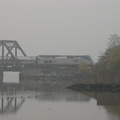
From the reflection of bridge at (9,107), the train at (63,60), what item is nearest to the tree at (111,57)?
the reflection of bridge at (9,107)

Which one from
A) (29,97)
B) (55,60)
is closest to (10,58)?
(55,60)

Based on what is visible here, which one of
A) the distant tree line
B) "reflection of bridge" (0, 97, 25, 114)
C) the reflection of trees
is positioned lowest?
"reflection of bridge" (0, 97, 25, 114)

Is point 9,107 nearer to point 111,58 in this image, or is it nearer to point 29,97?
point 29,97

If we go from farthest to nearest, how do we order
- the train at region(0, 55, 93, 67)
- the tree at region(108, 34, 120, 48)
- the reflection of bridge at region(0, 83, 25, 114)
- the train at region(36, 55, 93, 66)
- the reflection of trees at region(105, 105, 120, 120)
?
the train at region(0, 55, 93, 67)
the train at region(36, 55, 93, 66)
the tree at region(108, 34, 120, 48)
the reflection of bridge at region(0, 83, 25, 114)
the reflection of trees at region(105, 105, 120, 120)

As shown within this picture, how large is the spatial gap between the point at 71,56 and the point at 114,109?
4069 inches

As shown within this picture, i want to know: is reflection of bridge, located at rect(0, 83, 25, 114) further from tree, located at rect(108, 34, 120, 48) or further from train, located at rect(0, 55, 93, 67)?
train, located at rect(0, 55, 93, 67)

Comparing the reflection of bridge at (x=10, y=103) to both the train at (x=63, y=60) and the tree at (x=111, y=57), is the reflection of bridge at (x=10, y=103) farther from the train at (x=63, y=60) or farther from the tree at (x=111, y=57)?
the train at (x=63, y=60)

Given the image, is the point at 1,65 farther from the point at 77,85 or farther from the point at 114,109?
the point at 114,109

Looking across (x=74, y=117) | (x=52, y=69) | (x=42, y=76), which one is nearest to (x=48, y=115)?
(x=74, y=117)

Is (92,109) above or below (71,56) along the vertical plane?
below

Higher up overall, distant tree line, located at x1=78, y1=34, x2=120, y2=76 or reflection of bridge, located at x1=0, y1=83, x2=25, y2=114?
distant tree line, located at x1=78, y1=34, x2=120, y2=76

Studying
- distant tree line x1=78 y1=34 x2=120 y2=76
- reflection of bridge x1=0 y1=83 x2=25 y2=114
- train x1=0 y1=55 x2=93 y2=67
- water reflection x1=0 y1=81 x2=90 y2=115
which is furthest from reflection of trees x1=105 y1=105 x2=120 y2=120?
train x1=0 y1=55 x2=93 y2=67

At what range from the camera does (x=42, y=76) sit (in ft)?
388

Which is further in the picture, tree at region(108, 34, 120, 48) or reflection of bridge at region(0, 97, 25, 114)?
tree at region(108, 34, 120, 48)
